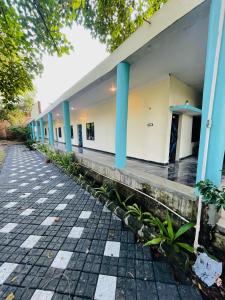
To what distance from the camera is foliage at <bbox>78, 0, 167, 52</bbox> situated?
250 cm

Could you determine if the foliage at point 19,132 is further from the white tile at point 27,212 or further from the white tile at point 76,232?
the white tile at point 76,232

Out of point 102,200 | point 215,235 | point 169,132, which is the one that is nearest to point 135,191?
point 102,200

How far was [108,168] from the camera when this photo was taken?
3518 millimetres

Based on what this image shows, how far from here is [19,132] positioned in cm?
1839

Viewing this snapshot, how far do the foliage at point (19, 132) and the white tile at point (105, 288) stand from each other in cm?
2075

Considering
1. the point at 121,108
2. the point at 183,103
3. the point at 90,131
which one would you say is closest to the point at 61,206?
the point at 121,108

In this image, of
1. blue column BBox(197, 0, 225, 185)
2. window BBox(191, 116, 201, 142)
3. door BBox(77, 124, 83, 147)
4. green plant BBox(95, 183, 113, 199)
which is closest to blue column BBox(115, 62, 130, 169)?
green plant BBox(95, 183, 113, 199)

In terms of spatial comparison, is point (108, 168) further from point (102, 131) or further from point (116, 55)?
point (102, 131)

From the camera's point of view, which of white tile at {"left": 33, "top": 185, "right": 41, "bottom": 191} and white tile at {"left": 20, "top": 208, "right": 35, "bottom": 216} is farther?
white tile at {"left": 33, "top": 185, "right": 41, "bottom": 191}

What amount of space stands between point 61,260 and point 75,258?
6.3 inches

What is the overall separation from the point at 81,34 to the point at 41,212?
3677 millimetres

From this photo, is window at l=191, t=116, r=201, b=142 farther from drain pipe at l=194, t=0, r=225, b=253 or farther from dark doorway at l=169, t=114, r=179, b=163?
drain pipe at l=194, t=0, r=225, b=253

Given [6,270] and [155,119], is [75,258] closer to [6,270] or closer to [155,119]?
[6,270]

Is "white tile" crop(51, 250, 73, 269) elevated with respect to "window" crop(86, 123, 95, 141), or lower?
lower
